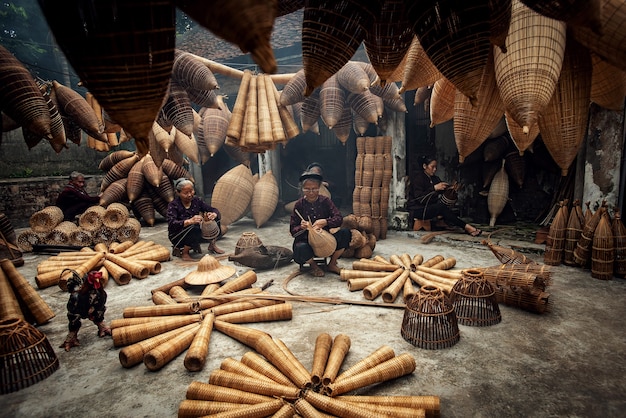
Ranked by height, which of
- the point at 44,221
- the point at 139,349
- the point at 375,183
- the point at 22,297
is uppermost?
the point at 375,183

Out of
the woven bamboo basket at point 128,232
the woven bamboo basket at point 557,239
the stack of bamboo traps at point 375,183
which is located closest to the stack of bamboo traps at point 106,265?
the woven bamboo basket at point 128,232

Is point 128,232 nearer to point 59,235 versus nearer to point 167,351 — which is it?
point 59,235

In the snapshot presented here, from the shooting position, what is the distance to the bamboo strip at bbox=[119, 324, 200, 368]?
2.97 meters

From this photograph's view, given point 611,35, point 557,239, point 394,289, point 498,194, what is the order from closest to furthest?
point 611,35 → point 394,289 → point 557,239 → point 498,194

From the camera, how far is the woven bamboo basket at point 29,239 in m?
6.71

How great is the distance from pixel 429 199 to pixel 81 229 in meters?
6.90

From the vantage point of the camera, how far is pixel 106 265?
17.8 feet

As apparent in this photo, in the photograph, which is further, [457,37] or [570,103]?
[570,103]

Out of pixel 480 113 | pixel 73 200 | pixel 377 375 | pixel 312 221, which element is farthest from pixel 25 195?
pixel 480 113

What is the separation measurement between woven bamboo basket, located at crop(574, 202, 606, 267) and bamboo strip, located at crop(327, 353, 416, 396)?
3.67m

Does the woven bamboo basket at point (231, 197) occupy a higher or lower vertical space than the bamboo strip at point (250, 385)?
higher

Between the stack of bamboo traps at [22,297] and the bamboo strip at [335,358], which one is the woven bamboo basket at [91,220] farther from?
the bamboo strip at [335,358]

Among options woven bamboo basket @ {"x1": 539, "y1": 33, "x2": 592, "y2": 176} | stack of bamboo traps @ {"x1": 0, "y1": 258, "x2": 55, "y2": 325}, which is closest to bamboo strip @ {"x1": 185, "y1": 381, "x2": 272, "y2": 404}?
woven bamboo basket @ {"x1": 539, "y1": 33, "x2": 592, "y2": 176}

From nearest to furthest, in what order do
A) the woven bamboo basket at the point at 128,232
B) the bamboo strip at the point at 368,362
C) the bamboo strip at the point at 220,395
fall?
the bamboo strip at the point at 220,395, the bamboo strip at the point at 368,362, the woven bamboo basket at the point at 128,232
